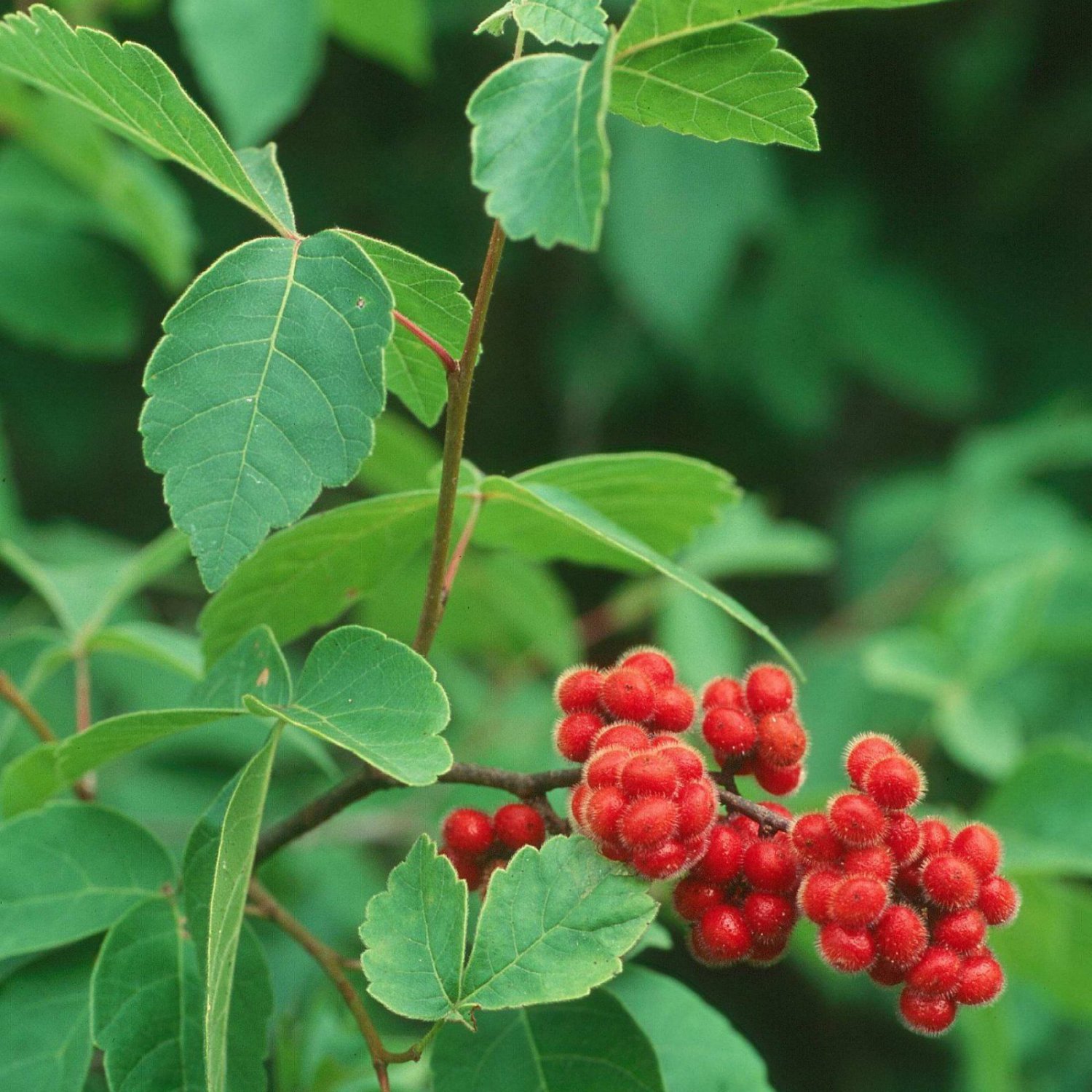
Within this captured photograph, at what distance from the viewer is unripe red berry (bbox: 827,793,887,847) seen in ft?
4.29

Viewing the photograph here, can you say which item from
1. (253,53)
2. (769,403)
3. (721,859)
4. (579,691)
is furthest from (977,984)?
(769,403)

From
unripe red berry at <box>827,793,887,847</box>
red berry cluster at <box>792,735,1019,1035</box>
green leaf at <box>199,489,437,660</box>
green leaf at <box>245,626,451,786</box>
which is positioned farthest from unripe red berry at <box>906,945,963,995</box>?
green leaf at <box>199,489,437,660</box>

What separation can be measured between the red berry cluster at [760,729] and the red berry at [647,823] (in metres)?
0.18

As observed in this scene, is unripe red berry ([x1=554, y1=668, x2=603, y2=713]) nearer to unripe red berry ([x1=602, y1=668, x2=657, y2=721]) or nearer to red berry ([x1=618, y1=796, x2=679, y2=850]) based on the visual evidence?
unripe red berry ([x1=602, y1=668, x2=657, y2=721])

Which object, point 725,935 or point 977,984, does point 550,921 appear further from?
point 977,984

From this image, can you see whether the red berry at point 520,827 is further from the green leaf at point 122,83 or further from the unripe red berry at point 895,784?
the green leaf at point 122,83

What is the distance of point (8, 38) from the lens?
1.34 m

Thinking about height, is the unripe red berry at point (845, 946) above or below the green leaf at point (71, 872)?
above

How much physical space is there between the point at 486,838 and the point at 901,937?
44 cm

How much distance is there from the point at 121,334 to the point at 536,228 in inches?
96.3

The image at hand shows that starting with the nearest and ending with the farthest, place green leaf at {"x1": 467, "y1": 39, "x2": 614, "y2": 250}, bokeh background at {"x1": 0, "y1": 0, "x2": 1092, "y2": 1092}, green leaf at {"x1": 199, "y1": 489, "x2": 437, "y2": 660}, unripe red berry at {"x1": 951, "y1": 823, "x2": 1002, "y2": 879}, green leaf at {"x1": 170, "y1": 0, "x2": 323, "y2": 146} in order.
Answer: green leaf at {"x1": 467, "y1": 39, "x2": 614, "y2": 250}, unripe red berry at {"x1": 951, "y1": 823, "x2": 1002, "y2": 879}, green leaf at {"x1": 199, "y1": 489, "x2": 437, "y2": 660}, green leaf at {"x1": 170, "y1": 0, "x2": 323, "y2": 146}, bokeh background at {"x1": 0, "y1": 0, "x2": 1092, "y2": 1092}

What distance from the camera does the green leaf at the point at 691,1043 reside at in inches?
65.3

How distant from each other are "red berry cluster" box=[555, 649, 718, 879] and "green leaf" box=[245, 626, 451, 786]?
175mm

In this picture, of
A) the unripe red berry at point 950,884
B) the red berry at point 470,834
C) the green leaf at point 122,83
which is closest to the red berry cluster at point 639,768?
the red berry at point 470,834
